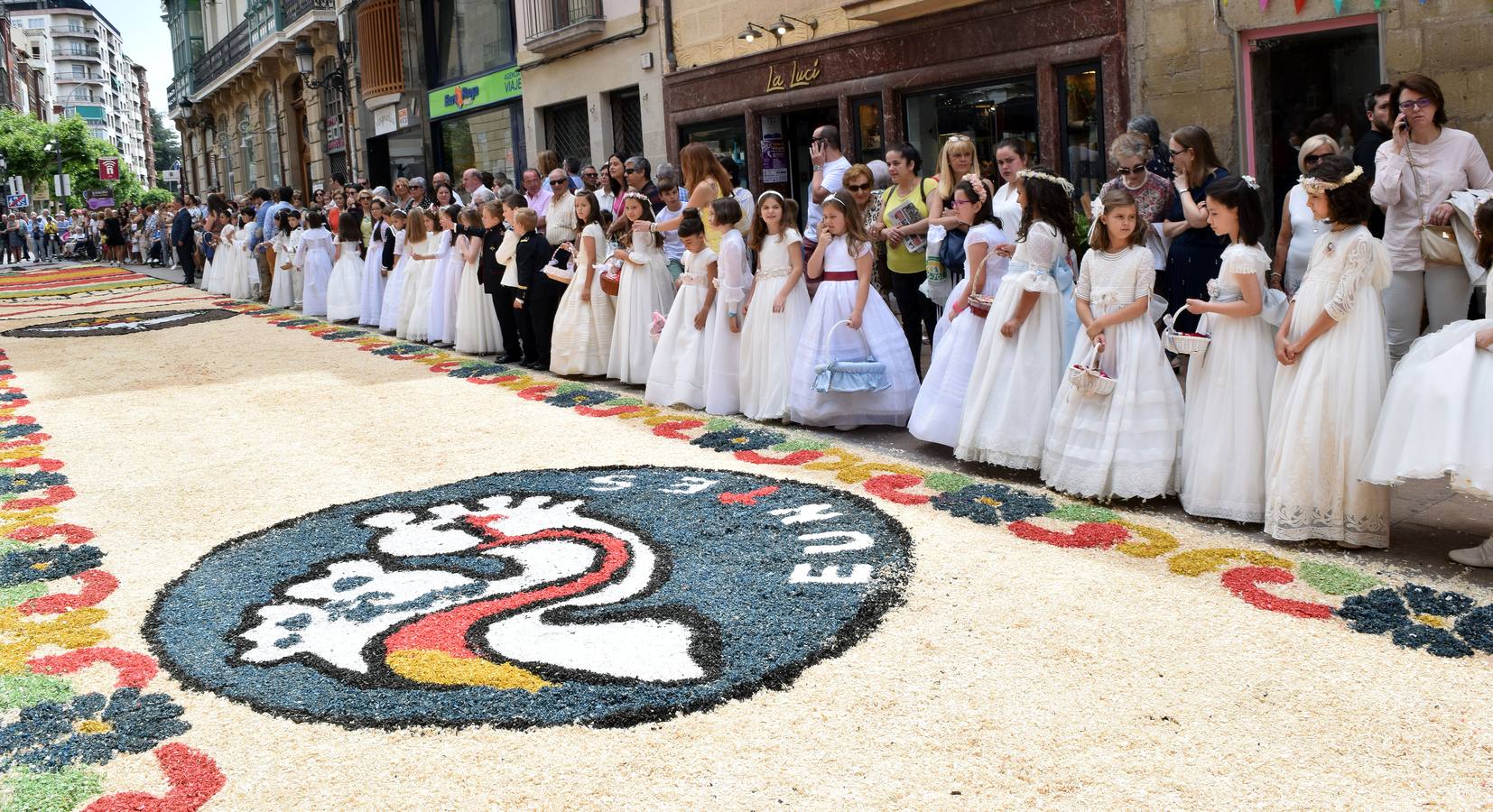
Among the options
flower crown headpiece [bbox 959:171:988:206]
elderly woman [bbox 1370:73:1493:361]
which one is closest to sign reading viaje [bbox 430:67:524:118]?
flower crown headpiece [bbox 959:171:988:206]

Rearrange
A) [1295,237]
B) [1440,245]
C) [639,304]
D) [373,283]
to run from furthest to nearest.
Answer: [373,283], [639,304], [1295,237], [1440,245]

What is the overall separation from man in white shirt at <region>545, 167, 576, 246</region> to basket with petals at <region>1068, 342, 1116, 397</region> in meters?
6.75

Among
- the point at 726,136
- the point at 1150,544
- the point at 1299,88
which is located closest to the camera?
the point at 1150,544

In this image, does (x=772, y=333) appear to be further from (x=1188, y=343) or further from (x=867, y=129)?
(x=867, y=129)

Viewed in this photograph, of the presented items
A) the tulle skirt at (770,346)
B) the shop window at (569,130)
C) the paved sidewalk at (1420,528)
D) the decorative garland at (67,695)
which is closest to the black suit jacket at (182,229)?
the shop window at (569,130)

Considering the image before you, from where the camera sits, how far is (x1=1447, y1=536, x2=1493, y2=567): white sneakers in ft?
16.9

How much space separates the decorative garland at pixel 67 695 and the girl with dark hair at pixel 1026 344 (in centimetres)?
416

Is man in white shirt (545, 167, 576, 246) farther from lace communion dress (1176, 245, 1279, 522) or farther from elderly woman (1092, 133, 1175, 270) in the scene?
lace communion dress (1176, 245, 1279, 522)

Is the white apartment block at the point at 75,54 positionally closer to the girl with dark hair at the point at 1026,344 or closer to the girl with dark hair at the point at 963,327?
the girl with dark hair at the point at 963,327

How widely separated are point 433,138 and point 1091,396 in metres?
22.9

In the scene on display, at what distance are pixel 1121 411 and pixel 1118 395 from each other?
0.08 m

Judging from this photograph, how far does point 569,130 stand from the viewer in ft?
71.3

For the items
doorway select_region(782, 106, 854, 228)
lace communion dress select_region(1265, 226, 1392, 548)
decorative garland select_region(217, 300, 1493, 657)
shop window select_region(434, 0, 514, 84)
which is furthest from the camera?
shop window select_region(434, 0, 514, 84)

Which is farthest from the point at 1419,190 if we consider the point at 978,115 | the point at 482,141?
the point at 482,141
